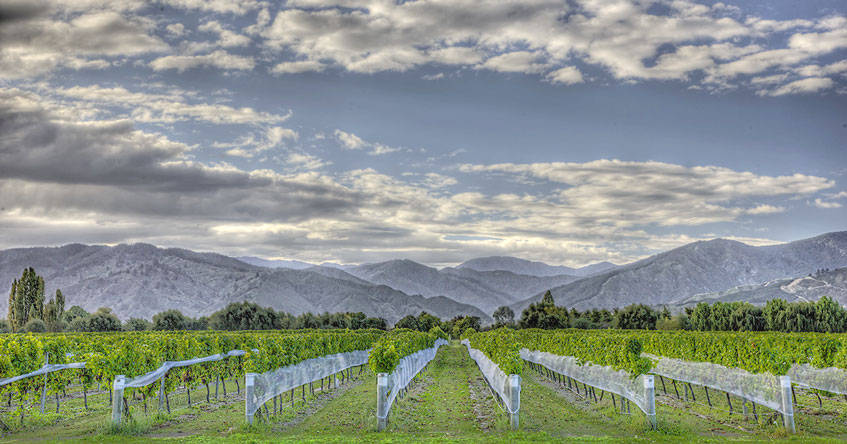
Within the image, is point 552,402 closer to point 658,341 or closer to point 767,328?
point 658,341

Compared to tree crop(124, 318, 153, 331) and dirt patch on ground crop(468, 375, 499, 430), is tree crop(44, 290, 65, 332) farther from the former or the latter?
dirt patch on ground crop(468, 375, 499, 430)

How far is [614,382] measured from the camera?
21.6 m

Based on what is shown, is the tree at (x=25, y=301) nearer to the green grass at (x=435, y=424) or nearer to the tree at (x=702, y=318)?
the green grass at (x=435, y=424)

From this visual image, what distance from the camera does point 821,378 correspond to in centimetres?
2178

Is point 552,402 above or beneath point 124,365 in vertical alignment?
beneath

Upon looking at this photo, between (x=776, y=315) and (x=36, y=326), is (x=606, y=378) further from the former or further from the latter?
(x=36, y=326)

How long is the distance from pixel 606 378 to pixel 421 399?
27.8 feet

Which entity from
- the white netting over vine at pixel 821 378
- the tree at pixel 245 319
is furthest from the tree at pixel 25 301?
the white netting over vine at pixel 821 378

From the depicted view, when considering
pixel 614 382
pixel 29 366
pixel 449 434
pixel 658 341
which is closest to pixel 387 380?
pixel 449 434

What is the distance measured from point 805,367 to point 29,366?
28.7m

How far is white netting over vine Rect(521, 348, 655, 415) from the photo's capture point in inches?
727

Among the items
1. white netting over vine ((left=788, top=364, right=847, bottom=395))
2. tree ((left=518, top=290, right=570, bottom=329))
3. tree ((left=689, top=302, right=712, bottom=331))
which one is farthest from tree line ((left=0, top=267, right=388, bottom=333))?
white netting over vine ((left=788, top=364, right=847, bottom=395))

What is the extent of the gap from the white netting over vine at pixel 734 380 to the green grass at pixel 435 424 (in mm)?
721

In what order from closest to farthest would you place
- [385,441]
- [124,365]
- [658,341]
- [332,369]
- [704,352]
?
[385,441], [124,365], [704,352], [332,369], [658,341]
